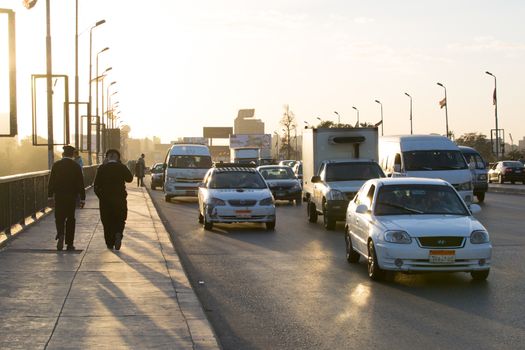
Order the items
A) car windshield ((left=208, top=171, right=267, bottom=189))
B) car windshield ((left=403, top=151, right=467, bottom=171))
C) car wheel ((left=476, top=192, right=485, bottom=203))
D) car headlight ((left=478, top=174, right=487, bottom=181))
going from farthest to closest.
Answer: car headlight ((left=478, top=174, right=487, bottom=181)) → car wheel ((left=476, top=192, right=485, bottom=203)) → car windshield ((left=403, top=151, right=467, bottom=171)) → car windshield ((left=208, top=171, right=267, bottom=189))

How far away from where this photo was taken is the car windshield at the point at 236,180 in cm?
2253

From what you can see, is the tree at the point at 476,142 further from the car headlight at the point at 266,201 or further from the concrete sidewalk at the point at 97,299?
the concrete sidewalk at the point at 97,299

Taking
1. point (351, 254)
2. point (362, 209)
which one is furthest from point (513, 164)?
point (362, 209)

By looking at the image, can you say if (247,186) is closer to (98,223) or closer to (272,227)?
(272,227)

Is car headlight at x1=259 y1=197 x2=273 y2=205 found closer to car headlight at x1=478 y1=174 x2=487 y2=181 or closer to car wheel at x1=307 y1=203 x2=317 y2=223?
car wheel at x1=307 y1=203 x2=317 y2=223

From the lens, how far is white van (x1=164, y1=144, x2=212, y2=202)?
36688mm

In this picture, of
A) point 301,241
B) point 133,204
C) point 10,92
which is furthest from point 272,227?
point 133,204

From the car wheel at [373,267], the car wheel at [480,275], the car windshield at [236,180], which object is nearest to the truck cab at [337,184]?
the car windshield at [236,180]

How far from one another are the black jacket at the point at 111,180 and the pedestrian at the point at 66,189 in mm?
393

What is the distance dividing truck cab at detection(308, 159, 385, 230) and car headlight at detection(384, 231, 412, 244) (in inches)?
356

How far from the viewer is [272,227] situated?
2161 cm

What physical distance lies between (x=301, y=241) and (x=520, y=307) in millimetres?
8670

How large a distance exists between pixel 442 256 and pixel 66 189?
676 cm

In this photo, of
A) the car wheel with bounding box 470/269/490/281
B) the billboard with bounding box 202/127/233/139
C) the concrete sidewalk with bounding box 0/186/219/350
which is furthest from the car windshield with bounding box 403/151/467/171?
the billboard with bounding box 202/127/233/139
